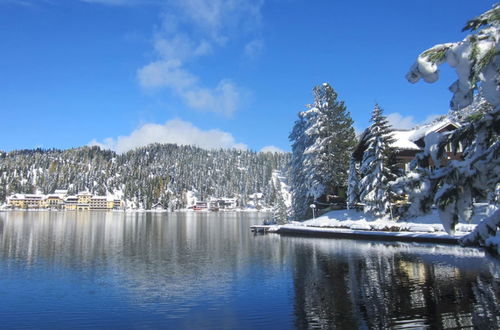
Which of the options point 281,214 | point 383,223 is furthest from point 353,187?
point 281,214

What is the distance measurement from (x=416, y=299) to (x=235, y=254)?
19925 millimetres

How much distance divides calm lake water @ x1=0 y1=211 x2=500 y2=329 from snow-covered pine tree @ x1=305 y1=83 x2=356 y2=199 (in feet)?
71.1

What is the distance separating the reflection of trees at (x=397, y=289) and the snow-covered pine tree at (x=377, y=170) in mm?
12961

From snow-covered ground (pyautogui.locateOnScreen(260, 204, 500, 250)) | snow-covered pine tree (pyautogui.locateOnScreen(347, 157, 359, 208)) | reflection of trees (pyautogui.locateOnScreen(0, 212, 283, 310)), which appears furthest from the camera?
snow-covered pine tree (pyautogui.locateOnScreen(347, 157, 359, 208))

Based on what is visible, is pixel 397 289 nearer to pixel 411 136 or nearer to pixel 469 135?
pixel 469 135

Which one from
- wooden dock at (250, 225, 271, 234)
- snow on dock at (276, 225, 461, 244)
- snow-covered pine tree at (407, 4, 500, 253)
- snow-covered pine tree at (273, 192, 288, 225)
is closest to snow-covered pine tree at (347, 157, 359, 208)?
snow on dock at (276, 225, 461, 244)

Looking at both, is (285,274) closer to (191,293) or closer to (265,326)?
(191,293)

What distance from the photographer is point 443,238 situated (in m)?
34.0

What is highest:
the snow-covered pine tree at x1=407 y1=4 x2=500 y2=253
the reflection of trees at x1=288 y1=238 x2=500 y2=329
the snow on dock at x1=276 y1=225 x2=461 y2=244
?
A: the snow-covered pine tree at x1=407 y1=4 x2=500 y2=253

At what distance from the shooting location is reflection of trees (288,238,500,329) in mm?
14344

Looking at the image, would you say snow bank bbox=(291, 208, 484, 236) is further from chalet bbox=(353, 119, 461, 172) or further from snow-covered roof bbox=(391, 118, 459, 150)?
snow-covered roof bbox=(391, 118, 459, 150)

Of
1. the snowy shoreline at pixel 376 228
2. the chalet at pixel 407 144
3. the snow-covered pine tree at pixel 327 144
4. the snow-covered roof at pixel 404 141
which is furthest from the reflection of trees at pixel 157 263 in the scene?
the snow-covered roof at pixel 404 141

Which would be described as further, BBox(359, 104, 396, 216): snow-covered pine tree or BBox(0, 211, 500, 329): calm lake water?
BBox(359, 104, 396, 216): snow-covered pine tree

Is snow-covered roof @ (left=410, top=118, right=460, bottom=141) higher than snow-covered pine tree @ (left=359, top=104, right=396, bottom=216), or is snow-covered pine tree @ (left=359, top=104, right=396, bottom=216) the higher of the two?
snow-covered roof @ (left=410, top=118, right=460, bottom=141)
